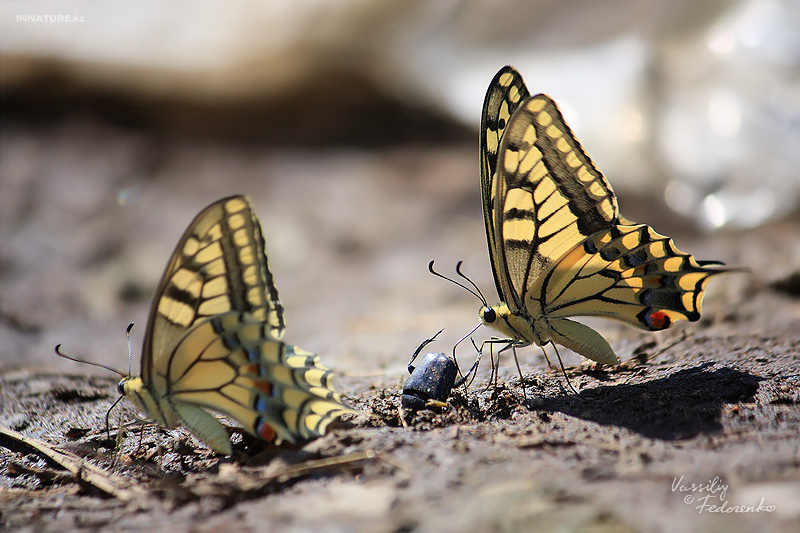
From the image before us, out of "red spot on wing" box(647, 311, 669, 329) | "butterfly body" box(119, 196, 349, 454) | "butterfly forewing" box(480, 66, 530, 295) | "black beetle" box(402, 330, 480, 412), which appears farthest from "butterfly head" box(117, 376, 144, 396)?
"red spot on wing" box(647, 311, 669, 329)

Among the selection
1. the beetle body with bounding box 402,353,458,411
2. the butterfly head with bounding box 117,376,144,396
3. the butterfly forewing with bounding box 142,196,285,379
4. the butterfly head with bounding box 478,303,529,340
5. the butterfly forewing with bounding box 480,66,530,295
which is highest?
the butterfly forewing with bounding box 480,66,530,295

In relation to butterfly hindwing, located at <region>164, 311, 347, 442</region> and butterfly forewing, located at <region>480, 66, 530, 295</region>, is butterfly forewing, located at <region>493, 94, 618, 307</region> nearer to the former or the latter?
butterfly forewing, located at <region>480, 66, 530, 295</region>

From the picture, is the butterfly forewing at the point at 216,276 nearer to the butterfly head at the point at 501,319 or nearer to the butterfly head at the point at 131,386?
the butterfly head at the point at 131,386

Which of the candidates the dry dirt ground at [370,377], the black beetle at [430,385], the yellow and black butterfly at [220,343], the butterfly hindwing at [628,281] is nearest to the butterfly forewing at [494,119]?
the butterfly hindwing at [628,281]

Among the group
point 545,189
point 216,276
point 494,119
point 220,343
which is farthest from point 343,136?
point 220,343

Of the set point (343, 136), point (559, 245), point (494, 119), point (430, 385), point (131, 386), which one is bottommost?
point (430, 385)

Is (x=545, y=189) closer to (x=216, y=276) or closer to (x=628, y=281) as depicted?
(x=628, y=281)

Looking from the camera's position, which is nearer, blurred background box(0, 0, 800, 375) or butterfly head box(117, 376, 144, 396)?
butterfly head box(117, 376, 144, 396)
